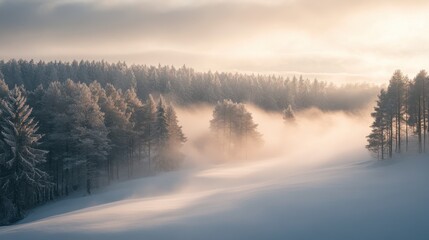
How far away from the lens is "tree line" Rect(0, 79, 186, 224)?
3412 centimetres

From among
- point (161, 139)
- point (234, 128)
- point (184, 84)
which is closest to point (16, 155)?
point (161, 139)

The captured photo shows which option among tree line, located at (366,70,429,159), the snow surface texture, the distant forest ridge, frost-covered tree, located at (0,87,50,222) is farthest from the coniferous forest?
the distant forest ridge

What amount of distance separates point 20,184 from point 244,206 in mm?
24896

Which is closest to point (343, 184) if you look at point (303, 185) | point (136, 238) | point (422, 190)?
point (303, 185)

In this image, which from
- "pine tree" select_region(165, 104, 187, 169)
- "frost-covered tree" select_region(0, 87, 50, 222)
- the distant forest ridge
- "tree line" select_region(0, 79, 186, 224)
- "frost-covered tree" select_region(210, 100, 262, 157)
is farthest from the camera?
the distant forest ridge

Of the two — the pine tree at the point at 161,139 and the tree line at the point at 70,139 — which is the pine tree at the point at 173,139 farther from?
the pine tree at the point at 161,139

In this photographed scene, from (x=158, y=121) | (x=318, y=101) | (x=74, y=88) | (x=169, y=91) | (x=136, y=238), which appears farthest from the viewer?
(x=318, y=101)

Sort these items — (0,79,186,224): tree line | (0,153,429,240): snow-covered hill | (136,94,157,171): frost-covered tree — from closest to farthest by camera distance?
(0,153,429,240): snow-covered hill < (0,79,186,224): tree line < (136,94,157,171): frost-covered tree

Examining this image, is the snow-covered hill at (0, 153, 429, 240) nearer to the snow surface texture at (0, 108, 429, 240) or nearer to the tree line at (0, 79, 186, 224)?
the snow surface texture at (0, 108, 429, 240)

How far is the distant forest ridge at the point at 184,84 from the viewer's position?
12938 cm

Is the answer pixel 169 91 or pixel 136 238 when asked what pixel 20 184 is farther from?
pixel 169 91

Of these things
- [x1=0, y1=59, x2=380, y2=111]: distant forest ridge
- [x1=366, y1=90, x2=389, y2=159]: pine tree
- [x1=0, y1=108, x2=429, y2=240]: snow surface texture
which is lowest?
[x1=0, y1=108, x2=429, y2=240]: snow surface texture

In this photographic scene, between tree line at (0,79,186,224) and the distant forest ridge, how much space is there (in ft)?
197

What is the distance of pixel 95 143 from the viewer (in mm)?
42594
